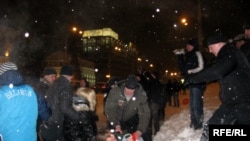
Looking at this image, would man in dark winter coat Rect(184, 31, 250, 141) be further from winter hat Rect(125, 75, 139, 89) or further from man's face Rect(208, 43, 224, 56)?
winter hat Rect(125, 75, 139, 89)

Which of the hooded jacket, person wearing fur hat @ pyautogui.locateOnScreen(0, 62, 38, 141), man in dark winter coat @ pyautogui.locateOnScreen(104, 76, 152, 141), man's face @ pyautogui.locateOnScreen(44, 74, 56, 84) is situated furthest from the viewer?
man's face @ pyautogui.locateOnScreen(44, 74, 56, 84)

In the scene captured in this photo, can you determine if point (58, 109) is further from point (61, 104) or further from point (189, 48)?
point (189, 48)

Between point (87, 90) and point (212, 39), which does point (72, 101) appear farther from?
point (212, 39)

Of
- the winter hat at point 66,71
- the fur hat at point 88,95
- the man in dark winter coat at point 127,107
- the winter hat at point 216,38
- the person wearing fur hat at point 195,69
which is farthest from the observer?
the person wearing fur hat at point 195,69

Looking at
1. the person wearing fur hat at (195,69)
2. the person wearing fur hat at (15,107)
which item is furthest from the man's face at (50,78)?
the person wearing fur hat at (15,107)

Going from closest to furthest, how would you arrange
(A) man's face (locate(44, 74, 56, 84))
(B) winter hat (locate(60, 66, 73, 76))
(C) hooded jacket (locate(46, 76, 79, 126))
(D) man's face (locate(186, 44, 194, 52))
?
(C) hooded jacket (locate(46, 76, 79, 126)) → (B) winter hat (locate(60, 66, 73, 76)) → (D) man's face (locate(186, 44, 194, 52)) → (A) man's face (locate(44, 74, 56, 84))

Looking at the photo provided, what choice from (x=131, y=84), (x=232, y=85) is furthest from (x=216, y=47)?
(x=131, y=84)

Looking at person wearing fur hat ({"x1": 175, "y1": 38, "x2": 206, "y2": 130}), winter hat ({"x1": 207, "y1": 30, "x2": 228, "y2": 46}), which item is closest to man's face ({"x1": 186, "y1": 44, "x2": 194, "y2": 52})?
person wearing fur hat ({"x1": 175, "y1": 38, "x2": 206, "y2": 130})

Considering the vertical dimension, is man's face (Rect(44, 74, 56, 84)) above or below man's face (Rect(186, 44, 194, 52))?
below

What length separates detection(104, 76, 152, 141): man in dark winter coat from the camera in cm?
619

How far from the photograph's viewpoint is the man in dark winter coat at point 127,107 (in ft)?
20.3

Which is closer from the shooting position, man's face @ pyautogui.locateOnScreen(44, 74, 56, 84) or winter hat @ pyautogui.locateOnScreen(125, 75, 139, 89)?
winter hat @ pyautogui.locateOnScreen(125, 75, 139, 89)

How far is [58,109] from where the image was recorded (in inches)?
240

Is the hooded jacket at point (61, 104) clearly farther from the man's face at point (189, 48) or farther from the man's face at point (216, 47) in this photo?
the man's face at point (189, 48)
